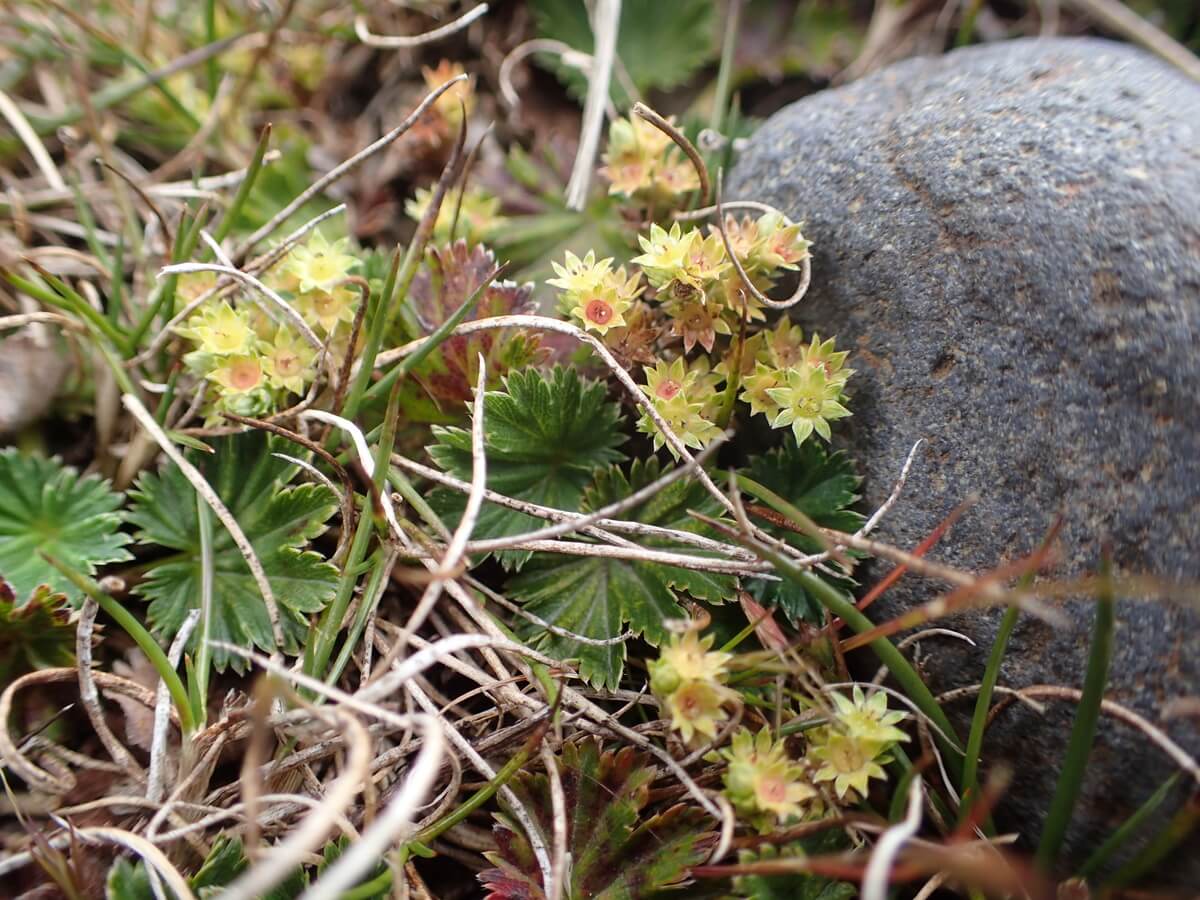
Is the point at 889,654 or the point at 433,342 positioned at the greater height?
the point at 433,342

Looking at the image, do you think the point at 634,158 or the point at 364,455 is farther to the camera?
the point at 634,158

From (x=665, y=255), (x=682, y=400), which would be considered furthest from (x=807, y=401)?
(x=665, y=255)

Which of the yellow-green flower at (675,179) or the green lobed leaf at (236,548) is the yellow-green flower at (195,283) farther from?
the yellow-green flower at (675,179)

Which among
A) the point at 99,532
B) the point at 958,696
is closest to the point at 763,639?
the point at 958,696

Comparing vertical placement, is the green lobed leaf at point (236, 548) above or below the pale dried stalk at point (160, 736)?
above

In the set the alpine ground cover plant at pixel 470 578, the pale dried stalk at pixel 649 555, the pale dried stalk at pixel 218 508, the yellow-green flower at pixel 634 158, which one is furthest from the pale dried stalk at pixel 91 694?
the yellow-green flower at pixel 634 158

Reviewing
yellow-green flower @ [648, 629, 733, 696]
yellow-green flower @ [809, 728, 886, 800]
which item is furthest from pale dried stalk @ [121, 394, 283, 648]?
yellow-green flower @ [809, 728, 886, 800]

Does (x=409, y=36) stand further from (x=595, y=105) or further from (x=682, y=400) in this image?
(x=682, y=400)
